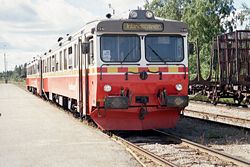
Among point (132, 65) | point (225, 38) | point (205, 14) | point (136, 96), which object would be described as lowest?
point (136, 96)

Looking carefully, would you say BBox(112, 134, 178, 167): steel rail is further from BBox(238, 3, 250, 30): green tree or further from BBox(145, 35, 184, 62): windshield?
BBox(238, 3, 250, 30): green tree

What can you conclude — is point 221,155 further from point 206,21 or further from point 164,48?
point 206,21

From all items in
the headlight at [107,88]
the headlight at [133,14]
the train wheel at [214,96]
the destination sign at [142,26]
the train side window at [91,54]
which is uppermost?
the headlight at [133,14]

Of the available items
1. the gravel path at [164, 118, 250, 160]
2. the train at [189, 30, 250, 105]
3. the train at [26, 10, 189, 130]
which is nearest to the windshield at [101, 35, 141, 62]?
the train at [26, 10, 189, 130]

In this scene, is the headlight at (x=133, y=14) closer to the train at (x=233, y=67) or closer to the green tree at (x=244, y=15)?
the train at (x=233, y=67)

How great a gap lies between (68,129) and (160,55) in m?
3.75

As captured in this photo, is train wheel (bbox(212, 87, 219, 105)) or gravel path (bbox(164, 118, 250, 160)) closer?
gravel path (bbox(164, 118, 250, 160))

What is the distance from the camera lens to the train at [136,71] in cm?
1226

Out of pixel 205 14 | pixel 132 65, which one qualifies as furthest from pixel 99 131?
pixel 205 14

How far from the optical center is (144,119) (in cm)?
1264

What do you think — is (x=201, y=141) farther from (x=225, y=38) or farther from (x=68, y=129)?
(x=225, y=38)

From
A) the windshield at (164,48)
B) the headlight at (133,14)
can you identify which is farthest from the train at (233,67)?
the headlight at (133,14)

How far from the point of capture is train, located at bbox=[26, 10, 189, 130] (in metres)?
12.3

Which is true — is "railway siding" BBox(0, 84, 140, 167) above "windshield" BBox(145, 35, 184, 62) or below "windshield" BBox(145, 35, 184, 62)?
below
